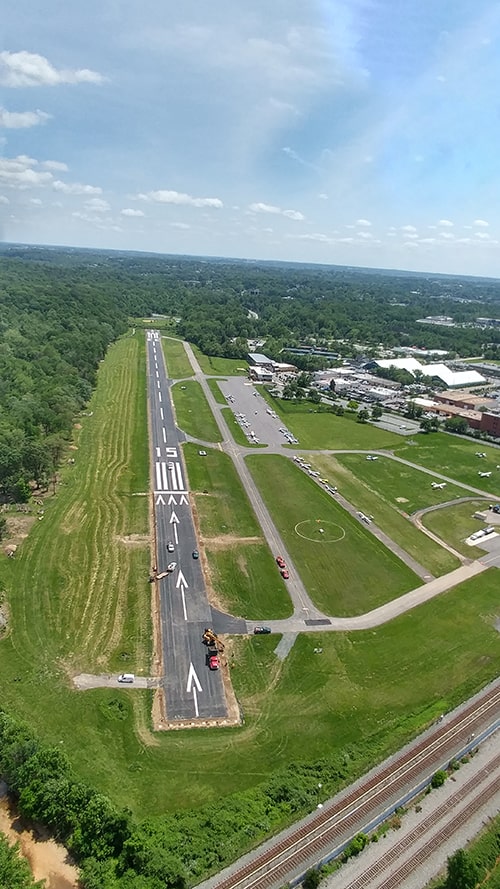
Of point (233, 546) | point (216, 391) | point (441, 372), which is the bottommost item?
point (233, 546)

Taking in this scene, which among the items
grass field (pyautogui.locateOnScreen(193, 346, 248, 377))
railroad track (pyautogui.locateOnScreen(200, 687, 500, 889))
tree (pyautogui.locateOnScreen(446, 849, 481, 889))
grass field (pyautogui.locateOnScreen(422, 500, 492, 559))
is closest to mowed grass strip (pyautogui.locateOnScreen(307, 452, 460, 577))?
grass field (pyautogui.locateOnScreen(422, 500, 492, 559))

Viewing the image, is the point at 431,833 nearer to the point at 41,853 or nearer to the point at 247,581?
the point at 41,853

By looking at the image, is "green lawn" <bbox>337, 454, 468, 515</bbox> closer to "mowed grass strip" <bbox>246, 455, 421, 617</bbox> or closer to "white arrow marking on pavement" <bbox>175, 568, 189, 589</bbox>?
"mowed grass strip" <bbox>246, 455, 421, 617</bbox>

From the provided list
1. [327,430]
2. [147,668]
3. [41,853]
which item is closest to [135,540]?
[147,668]

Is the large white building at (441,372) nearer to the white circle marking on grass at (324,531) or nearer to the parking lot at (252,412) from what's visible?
the parking lot at (252,412)

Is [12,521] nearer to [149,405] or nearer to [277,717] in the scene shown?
[277,717]
